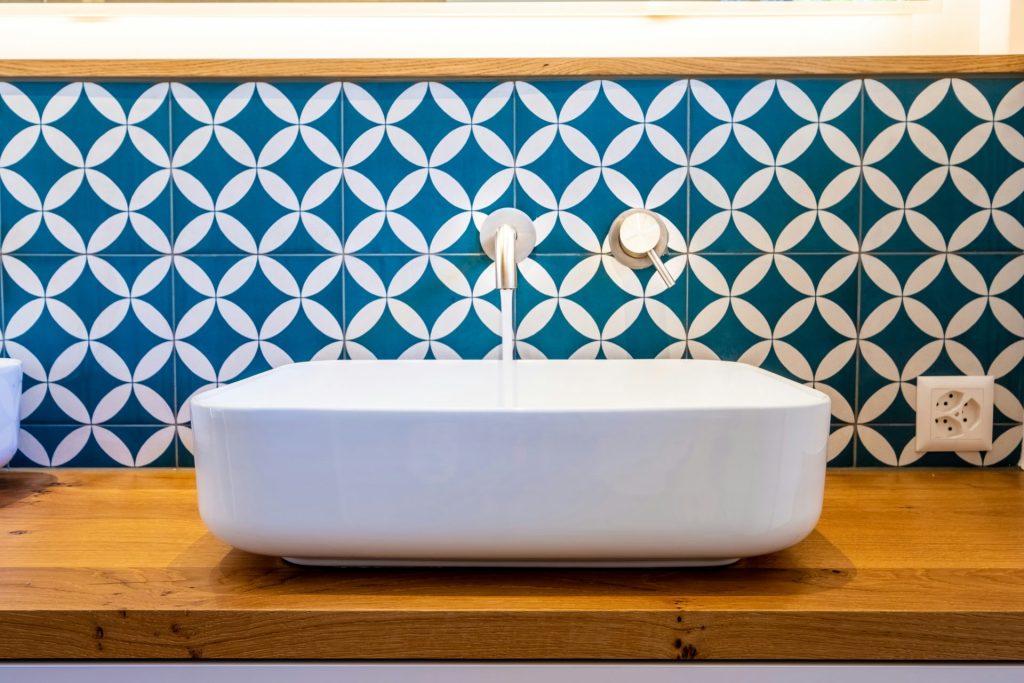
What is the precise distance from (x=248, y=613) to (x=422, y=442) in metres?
0.18

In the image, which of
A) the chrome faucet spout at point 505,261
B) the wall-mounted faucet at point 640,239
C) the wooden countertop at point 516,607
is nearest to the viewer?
the wooden countertop at point 516,607

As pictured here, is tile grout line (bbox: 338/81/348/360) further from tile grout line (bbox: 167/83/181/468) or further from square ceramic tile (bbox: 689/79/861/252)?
square ceramic tile (bbox: 689/79/861/252)

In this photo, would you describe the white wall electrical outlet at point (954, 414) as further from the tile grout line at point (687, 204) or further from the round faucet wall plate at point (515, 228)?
the round faucet wall plate at point (515, 228)

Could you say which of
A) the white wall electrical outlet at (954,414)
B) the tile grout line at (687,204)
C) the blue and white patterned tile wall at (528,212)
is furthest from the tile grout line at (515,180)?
the white wall electrical outlet at (954,414)

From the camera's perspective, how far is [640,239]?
940 mm

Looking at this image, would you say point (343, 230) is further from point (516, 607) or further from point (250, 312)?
point (516, 607)

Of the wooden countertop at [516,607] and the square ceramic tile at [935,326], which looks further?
the square ceramic tile at [935,326]

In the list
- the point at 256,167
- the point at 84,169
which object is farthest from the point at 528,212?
the point at 84,169

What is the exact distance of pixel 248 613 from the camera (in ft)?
1.77

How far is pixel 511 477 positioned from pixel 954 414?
28.5 inches

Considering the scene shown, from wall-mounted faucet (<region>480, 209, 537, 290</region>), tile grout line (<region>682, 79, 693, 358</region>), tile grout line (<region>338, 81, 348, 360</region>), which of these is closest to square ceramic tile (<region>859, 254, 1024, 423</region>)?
tile grout line (<region>682, 79, 693, 358</region>)

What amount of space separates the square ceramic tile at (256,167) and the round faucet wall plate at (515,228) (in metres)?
0.20

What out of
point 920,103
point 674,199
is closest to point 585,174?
point 674,199

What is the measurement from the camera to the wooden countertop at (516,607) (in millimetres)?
533
